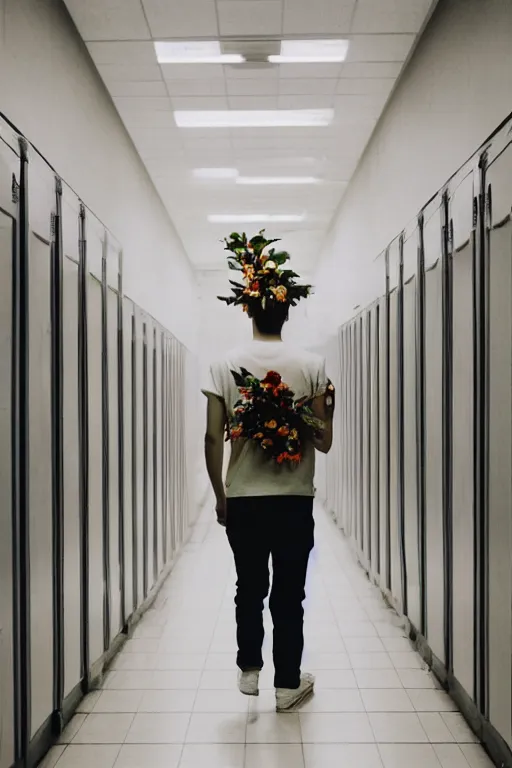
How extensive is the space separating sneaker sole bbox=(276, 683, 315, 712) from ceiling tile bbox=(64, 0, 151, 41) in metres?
3.58

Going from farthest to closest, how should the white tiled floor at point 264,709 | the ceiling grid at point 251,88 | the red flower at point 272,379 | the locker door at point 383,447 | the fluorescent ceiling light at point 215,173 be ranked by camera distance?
the fluorescent ceiling light at point 215,173
the locker door at point 383,447
the ceiling grid at point 251,88
the red flower at point 272,379
the white tiled floor at point 264,709

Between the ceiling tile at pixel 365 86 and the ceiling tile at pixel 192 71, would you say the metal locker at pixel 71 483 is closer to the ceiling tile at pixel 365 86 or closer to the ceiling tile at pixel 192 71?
the ceiling tile at pixel 192 71

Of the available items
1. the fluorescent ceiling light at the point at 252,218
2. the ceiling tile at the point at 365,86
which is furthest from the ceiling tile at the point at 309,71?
the fluorescent ceiling light at the point at 252,218

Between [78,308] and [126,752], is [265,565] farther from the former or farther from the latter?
[78,308]

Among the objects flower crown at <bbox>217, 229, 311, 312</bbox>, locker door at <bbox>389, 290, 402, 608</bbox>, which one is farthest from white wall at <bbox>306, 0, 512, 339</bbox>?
flower crown at <bbox>217, 229, 311, 312</bbox>

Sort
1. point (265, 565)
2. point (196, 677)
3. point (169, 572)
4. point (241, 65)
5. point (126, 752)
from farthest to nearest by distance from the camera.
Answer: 1. point (169, 572)
2. point (241, 65)
3. point (196, 677)
4. point (265, 565)
5. point (126, 752)

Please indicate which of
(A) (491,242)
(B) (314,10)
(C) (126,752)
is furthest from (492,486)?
(B) (314,10)

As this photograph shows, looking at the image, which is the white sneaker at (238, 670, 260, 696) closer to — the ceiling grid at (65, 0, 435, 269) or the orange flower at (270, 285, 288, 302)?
the orange flower at (270, 285, 288, 302)

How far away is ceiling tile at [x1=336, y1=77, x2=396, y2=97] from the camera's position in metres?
5.21

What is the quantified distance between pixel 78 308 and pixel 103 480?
3.33 ft

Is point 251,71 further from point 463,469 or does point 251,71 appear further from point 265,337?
point 463,469

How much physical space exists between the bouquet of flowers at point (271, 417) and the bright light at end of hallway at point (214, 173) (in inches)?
174

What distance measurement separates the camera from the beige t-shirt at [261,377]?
10.9ft

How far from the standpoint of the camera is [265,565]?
338 cm
